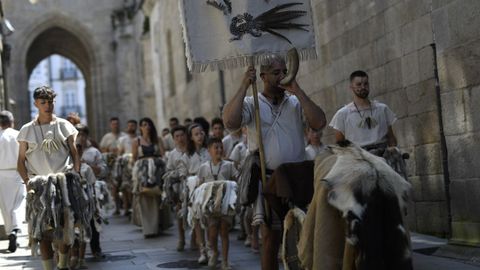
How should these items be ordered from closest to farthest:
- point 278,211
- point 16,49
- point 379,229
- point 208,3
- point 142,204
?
point 379,229, point 278,211, point 208,3, point 142,204, point 16,49

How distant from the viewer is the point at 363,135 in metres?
7.29

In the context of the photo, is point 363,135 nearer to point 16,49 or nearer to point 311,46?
point 311,46

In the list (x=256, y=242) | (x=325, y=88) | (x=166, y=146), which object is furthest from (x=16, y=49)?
(x=256, y=242)

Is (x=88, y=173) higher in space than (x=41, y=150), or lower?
lower

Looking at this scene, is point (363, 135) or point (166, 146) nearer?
point (363, 135)

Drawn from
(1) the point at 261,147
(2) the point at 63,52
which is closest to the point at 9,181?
(1) the point at 261,147

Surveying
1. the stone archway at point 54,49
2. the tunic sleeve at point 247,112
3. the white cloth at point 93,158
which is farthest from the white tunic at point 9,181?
the stone archway at point 54,49

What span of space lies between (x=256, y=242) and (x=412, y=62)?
2.77 m

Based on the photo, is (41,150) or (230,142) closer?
(41,150)

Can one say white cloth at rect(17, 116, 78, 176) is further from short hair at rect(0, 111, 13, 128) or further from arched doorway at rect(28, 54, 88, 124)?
arched doorway at rect(28, 54, 88, 124)

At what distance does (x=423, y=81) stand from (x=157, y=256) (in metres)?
3.71

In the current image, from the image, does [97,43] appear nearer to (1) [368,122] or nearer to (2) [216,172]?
(2) [216,172]

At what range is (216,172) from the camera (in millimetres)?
8445

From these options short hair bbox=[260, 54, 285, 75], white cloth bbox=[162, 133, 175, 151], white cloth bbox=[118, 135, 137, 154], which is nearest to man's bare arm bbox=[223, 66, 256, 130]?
short hair bbox=[260, 54, 285, 75]
